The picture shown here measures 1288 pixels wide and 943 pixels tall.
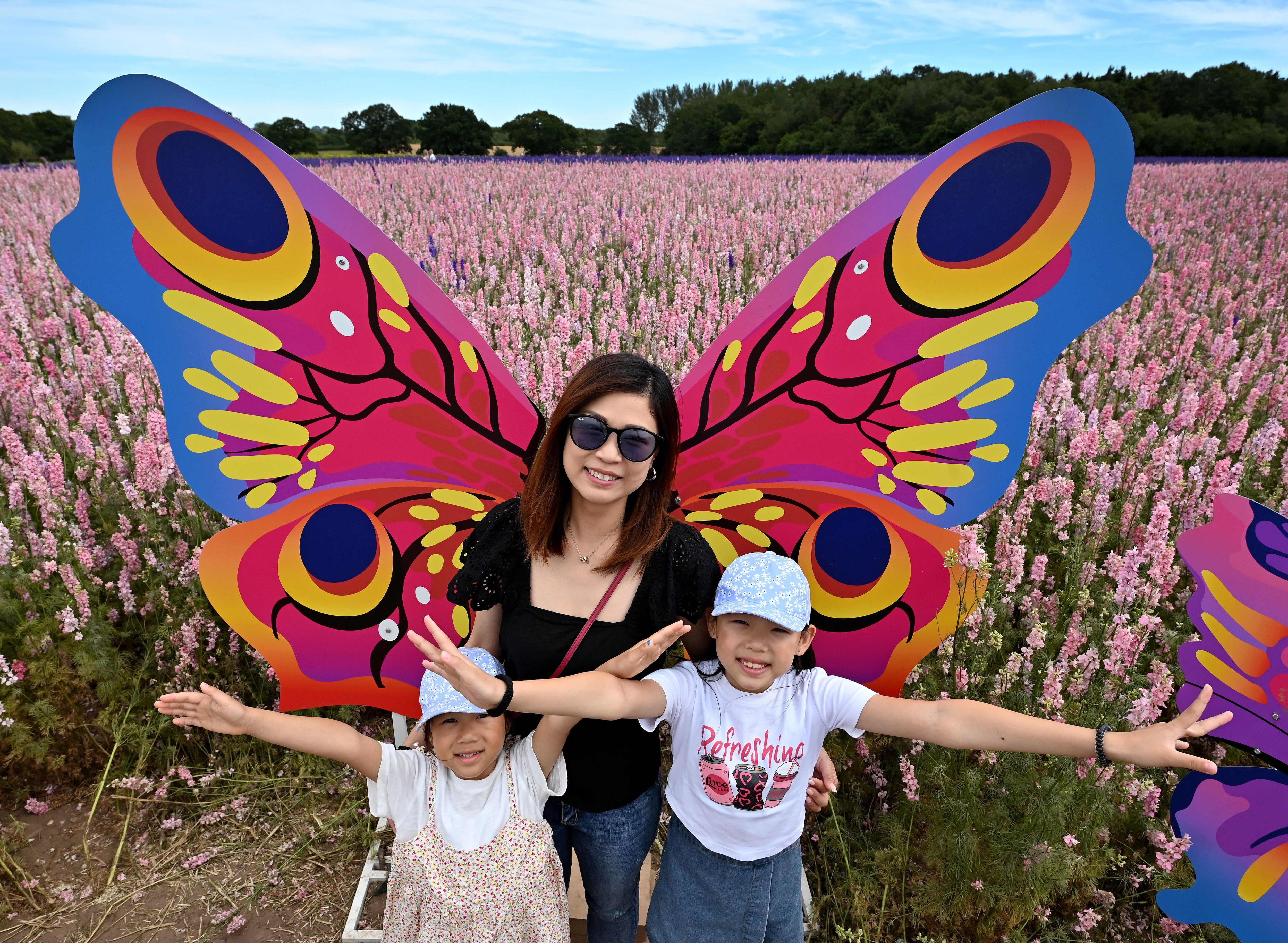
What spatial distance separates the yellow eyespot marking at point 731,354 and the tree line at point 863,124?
117 feet

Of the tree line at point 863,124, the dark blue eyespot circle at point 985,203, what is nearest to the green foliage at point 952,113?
the tree line at point 863,124

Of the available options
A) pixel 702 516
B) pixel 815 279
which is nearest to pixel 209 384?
pixel 702 516

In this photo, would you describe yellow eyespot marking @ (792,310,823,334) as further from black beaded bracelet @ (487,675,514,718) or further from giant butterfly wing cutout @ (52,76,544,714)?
black beaded bracelet @ (487,675,514,718)

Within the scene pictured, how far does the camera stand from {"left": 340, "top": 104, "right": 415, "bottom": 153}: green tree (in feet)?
123

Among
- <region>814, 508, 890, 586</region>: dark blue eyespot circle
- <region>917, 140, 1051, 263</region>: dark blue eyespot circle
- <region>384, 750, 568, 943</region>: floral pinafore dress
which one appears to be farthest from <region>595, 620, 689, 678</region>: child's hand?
<region>917, 140, 1051, 263</region>: dark blue eyespot circle

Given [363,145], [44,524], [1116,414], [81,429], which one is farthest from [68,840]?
[363,145]

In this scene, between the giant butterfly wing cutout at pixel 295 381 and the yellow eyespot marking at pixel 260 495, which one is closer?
the giant butterfly wing cutout at pixel 295 381

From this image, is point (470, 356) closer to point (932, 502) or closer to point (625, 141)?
point (932, 502)

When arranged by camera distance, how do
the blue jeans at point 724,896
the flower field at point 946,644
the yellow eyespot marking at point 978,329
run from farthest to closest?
1. the flower field at point 946,644
2. the blue jeans at point 724,896
3. the yellow eyespot marking at point 978,329

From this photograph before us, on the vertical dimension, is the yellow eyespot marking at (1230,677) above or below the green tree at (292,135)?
below

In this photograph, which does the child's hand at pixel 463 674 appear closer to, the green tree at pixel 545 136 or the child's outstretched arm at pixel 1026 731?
the child's outstretched arm at pixel 1026 731

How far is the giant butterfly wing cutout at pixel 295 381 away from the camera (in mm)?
1787

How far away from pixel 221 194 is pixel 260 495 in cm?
86

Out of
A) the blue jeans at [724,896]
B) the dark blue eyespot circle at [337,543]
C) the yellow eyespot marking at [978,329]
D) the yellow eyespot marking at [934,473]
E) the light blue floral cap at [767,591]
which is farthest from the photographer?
the dark blue eyespot circle at [337,543]
